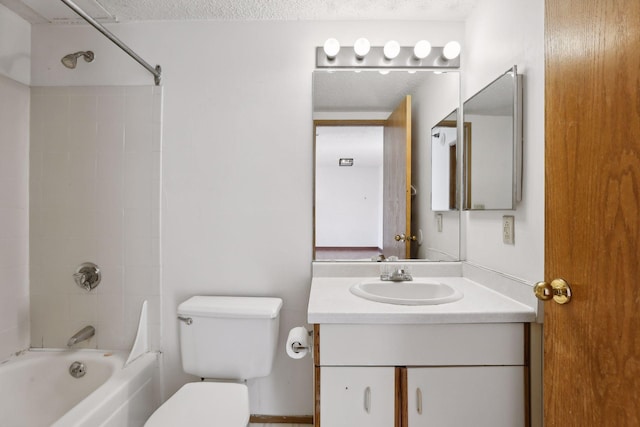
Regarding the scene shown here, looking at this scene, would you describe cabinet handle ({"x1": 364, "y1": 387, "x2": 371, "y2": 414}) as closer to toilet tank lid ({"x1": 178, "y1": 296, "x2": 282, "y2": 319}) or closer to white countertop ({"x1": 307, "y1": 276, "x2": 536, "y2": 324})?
white countertop ({"x1": 307, "y1": 276, "x2": 536, "y2": 324})

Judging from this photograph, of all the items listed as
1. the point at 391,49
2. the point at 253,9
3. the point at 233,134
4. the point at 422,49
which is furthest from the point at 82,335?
the point at 422,49

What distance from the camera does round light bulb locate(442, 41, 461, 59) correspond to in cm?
163

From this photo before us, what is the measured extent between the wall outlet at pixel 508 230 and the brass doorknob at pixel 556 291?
1.50 ft

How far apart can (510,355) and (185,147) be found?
1.71 metres

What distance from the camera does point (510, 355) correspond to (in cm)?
116

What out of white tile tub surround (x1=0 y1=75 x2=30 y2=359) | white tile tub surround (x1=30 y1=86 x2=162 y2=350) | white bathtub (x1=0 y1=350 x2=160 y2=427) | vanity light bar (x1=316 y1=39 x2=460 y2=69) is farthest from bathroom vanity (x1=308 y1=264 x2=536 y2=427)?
white tile tub surround (x1=0 y1=75 x2=30 y2=359)

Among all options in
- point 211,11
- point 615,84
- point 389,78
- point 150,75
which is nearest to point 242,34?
point 211,11

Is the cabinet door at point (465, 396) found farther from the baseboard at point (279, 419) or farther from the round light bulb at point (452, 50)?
the round light bulb at point (452, 50)

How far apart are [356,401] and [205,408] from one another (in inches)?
23.6

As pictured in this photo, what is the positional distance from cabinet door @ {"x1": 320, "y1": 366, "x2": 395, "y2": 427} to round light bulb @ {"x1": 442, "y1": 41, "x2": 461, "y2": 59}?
1518 millimetres

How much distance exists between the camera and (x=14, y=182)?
1631 millimetres

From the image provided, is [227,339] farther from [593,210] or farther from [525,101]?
[525,101]

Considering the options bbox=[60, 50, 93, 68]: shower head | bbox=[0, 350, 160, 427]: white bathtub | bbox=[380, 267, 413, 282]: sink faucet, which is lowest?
bbox=[0, 350, 160, 427]: white bathtub

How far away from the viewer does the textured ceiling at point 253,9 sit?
5.13 ft
